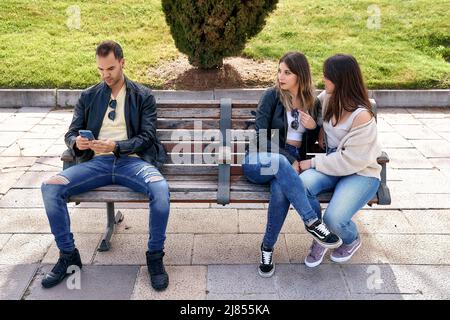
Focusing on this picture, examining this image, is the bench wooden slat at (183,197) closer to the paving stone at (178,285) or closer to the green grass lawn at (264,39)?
the paving stone at (178,285)

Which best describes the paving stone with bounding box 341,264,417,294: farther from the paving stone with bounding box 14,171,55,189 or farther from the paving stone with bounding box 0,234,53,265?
the paving stone with bounding box 14,171,55,189

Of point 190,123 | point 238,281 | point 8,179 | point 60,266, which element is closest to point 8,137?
point 8,179

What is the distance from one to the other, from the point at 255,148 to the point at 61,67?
18.6 ft

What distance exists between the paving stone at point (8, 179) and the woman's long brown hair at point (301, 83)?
2872 mm

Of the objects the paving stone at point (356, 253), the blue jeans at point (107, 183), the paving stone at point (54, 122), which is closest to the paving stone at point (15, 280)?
the blue jeans at point (107, 183)

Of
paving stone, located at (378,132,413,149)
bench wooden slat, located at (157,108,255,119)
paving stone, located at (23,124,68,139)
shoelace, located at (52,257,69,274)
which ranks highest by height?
bench wooden slat, located at (157,108,255,119)

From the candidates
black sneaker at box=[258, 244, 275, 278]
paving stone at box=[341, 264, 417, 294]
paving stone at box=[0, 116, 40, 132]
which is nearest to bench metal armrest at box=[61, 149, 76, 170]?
black sneaker at box=[258, 244, 275, 278]

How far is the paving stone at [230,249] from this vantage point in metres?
3.77

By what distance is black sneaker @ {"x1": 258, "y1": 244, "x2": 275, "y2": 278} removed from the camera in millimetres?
3537

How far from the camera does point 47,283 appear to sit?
3385 millimetres

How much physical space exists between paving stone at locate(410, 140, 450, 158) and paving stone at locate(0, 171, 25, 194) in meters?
4.43
